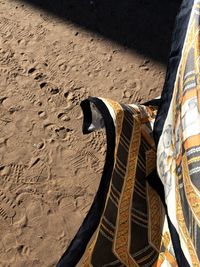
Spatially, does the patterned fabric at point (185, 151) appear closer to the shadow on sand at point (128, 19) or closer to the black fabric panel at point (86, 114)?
the black fabric panel at point (86, 114)

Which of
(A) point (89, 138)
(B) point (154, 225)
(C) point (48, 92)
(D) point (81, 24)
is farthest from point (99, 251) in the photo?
(D) point (81, 24)

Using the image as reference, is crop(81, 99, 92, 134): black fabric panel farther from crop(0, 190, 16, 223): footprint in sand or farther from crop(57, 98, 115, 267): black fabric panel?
crop(0, 190, 16, 223): footprint in sand

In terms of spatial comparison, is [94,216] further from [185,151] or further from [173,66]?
[173,66]

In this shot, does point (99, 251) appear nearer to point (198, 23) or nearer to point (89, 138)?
point (198, 23)

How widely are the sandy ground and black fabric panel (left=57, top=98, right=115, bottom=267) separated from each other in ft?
1.13

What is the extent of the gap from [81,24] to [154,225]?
129 cm

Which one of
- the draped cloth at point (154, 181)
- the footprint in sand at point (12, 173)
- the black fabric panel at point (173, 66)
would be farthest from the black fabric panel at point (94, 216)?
the footprint in sand at point (12, 173)

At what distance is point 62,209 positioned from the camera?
1.50 m

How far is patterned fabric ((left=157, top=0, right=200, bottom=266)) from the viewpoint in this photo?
0.87m

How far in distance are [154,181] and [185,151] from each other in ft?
0.78

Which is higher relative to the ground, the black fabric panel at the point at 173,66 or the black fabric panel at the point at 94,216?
the black fabric panel at the point at 173,66

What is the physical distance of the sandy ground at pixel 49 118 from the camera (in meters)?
1.46

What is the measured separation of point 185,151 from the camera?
92 cm

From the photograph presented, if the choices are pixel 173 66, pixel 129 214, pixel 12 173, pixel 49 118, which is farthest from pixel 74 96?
pixel 129 214
